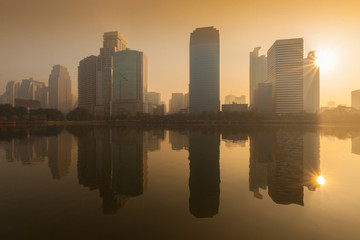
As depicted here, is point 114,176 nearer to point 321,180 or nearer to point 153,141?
point 321,180

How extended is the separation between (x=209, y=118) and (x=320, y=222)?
154748 millimetres

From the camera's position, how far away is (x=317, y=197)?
46.7ft

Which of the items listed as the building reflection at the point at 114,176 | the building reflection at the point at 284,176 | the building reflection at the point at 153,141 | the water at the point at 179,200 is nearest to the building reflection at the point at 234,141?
the building reflection at the point at 284,176

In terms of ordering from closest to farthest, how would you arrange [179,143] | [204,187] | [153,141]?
[204,187]
[179,143]
[153,141]

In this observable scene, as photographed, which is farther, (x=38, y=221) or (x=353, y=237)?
(x=38, y=221)

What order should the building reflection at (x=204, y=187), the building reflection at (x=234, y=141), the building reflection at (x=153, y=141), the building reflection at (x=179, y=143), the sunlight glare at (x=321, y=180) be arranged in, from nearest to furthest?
1. the building reflection at (x=204, y=187)
2. the sunlight glare at (x=321, y=180)
3. the building reflection at (x=153, y=141)
4. the building reflection at (x=179, y=143)
5. the building reflection at (x=234, y=141)

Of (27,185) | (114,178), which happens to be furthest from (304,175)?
(27,185)

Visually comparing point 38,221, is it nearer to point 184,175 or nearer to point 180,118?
point 184,175

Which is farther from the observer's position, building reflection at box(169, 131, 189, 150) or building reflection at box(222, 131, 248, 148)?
building reflection at box(222, 131, 248, 148)

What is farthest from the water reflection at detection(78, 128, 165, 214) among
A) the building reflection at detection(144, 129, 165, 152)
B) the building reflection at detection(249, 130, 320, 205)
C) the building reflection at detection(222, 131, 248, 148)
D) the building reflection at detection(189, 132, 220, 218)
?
the building reflection at detection(222, 131, 248, 148)

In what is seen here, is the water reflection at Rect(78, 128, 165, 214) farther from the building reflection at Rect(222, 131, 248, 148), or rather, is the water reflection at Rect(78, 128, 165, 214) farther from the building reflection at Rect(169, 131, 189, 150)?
the building reflection at Rect(222, 131, 248, 148)

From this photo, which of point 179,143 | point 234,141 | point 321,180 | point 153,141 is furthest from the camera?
point 153,141

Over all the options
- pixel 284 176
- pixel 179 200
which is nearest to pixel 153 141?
pixel 284 176

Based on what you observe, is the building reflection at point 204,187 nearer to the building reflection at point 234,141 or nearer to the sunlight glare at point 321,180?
the sunlight glare at point 321,180
